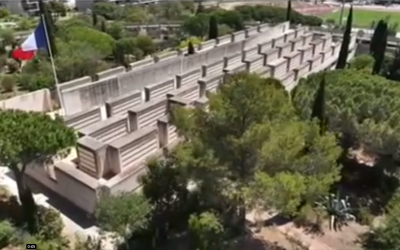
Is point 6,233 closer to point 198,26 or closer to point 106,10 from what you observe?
point 198,26

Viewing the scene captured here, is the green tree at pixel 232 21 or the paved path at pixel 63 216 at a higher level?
the green tree at pixel 232 21

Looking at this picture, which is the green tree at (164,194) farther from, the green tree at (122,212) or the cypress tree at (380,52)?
the cypress tree at (380,52)

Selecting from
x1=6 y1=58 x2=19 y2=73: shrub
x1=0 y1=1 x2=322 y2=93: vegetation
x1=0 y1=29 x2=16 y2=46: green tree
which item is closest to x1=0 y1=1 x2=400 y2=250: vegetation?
x1=0 y1=1 x2=322 y2=93: vegetation

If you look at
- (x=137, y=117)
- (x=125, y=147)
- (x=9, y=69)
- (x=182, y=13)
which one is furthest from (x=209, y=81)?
(x=182, y=13)

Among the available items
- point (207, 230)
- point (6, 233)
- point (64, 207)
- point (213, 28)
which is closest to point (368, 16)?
point (213, 28)

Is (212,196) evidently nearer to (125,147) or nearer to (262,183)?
(262,183)

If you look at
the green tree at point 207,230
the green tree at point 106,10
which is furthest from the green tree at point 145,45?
the green tree at point 106,10
